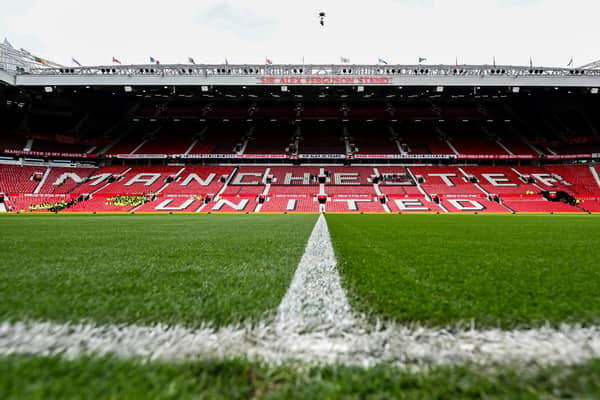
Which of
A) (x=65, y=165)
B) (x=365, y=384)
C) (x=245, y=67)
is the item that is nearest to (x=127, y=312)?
(x=365, y=384)

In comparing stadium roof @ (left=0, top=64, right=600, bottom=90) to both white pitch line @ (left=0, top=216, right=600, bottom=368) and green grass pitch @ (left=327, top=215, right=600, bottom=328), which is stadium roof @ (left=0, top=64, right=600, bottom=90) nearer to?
green grass pitch @ (left=327, top=215, right=600, bottom=328)

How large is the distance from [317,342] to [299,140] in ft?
81.2

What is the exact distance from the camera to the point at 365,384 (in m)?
0.43

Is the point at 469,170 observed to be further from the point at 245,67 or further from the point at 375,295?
the point at 375,295

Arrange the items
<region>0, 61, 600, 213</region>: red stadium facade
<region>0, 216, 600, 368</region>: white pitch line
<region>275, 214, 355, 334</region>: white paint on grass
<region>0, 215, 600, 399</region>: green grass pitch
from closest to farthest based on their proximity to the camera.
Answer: <region>0, 215, 600, 399</region>: green grass pitch → <region>0, 216, 600, 368</region>: white pitch line → <region>275, 214, 355, 334</region>: white paint on grass → <region>0, 61, 600, 213</region>: red stadium facade

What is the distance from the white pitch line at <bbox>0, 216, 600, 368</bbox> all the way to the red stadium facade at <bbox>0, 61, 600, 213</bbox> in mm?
16411

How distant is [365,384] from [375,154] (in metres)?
23.8

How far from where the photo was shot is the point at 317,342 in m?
0.60

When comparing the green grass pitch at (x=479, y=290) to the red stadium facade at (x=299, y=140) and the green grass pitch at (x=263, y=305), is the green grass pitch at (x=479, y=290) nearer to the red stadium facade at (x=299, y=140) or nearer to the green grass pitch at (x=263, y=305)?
the green grass pitch at (x=263, y=305)

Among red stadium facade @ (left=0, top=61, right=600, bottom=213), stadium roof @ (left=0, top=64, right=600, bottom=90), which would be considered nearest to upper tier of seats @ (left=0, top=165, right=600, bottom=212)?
red stadium facade @ (left=0, top=61, right=600, bottom=213)

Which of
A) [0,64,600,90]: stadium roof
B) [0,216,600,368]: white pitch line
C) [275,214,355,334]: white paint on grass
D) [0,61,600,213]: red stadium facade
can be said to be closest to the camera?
[0,216,600,368]: white pitch line

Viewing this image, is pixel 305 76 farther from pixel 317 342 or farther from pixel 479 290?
pixel 317 342

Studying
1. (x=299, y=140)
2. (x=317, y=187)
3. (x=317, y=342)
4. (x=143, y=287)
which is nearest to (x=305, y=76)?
(x=299, y=140)

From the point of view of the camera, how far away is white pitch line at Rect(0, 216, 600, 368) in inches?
20.5
